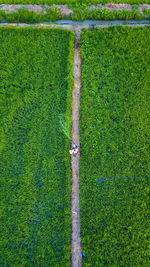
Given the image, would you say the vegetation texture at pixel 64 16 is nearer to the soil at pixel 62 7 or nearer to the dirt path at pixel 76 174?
the soil at pixel 62 7

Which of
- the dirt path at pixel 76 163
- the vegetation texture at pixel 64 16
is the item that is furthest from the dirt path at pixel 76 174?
the vegetation texture at pixel 64 16

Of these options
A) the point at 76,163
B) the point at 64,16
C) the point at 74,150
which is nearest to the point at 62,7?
the point at 64,16

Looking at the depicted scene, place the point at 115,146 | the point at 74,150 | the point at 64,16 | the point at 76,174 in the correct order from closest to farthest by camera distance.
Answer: the point at 74,150 → the point at 76,174 → the point at 115,146 → the point at 64,16

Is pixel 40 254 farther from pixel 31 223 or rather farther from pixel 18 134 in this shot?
pixel 18 134

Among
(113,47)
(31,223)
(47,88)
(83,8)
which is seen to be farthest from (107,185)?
(83,8)

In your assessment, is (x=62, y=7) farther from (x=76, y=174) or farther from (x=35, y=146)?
(x=76, y=174)

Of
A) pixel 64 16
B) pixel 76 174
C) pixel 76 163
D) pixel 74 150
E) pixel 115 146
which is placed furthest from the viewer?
pixel 64 16

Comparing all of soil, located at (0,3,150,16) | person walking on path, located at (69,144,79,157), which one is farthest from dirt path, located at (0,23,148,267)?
soil, located at (0,3,150,16)

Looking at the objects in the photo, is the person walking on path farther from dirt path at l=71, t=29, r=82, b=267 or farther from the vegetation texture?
the vegetation texture
